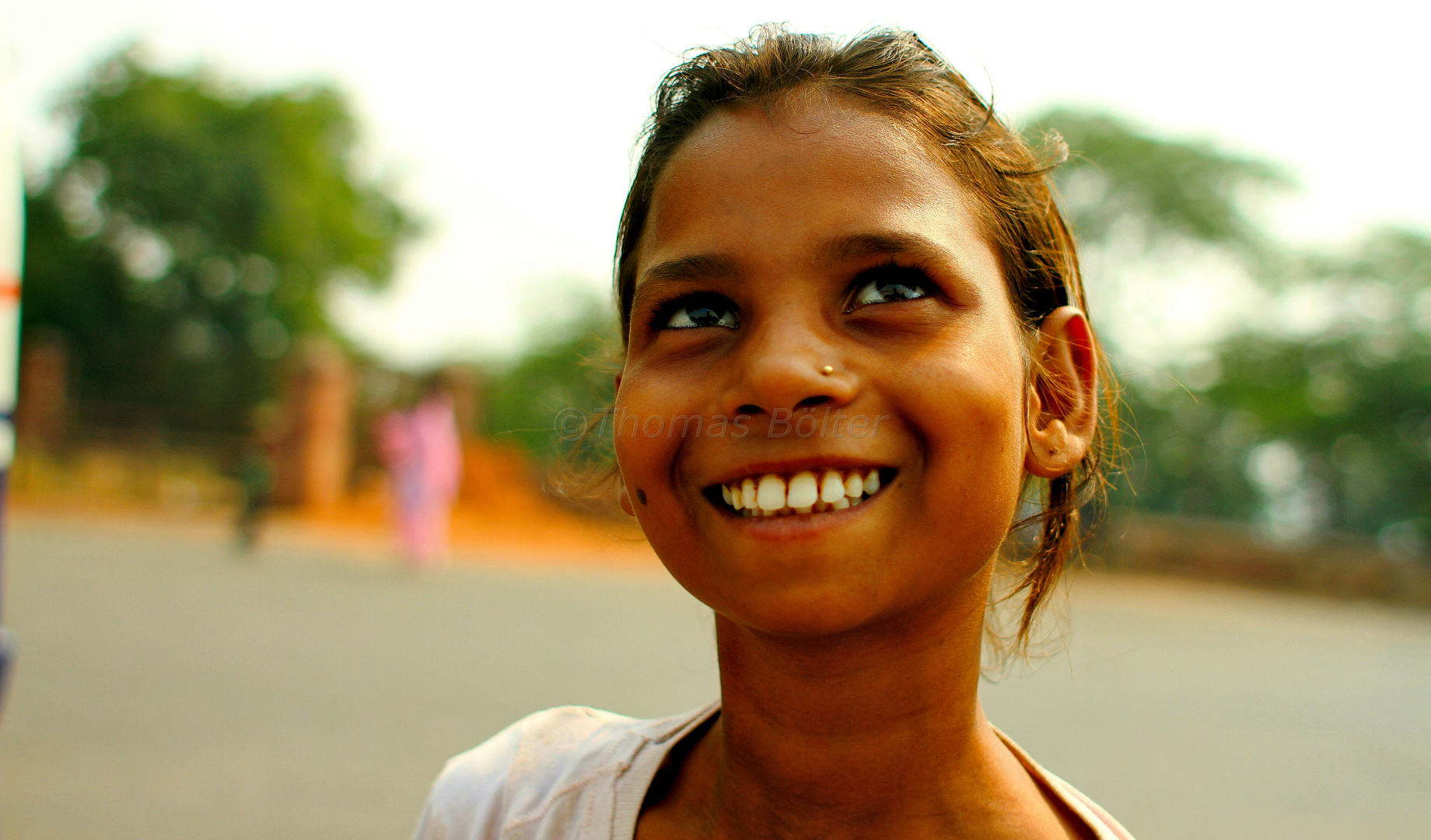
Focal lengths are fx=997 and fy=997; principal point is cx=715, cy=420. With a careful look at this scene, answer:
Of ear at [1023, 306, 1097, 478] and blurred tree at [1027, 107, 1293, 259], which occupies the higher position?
blurred tree at [1027, 107, 1293, 259]

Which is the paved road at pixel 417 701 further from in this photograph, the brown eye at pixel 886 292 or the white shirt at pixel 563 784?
the brown eye at pixel 886 292

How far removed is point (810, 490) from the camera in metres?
1.02

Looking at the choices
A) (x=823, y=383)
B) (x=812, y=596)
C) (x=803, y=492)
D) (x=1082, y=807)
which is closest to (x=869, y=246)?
(x=823, y=383)

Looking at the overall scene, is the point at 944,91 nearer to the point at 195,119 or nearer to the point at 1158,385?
the point at 1158,385

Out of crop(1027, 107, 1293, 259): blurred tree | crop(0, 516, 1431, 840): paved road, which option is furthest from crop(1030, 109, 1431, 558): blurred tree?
crop(0, 516, 1431, 840): paved road

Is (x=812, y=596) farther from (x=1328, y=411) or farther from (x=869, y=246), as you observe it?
(x=1328, y=411)

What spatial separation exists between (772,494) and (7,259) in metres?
2.12

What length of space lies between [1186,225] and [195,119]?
26599mm

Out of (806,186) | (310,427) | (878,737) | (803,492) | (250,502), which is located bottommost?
(250,502)

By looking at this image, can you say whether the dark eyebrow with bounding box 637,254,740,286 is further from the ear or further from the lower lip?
the ear

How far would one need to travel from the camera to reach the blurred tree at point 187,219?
2498 centimetres

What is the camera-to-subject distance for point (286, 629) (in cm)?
637

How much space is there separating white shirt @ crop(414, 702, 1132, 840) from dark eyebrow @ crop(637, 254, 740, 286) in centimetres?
62

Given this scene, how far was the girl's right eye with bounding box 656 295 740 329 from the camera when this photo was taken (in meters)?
1.17
